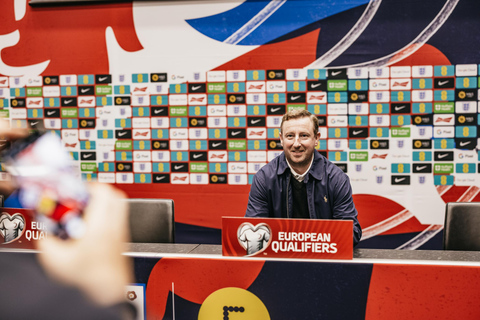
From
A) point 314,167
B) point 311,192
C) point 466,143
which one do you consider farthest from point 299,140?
point 466,143

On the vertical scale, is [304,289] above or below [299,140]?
below

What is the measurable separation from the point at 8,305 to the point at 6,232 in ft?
0.72

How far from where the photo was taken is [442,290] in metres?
1.03

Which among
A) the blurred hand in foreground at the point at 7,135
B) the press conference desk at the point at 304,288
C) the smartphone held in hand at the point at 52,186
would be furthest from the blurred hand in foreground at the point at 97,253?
the press conference desk at the point at 304,288

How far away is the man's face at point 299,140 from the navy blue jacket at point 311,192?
57 mm

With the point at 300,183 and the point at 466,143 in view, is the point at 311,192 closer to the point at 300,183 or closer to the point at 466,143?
the point at 300,183

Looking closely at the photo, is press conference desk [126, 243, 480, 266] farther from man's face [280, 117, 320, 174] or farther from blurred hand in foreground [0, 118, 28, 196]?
man's face [280, 117, 320, 174]

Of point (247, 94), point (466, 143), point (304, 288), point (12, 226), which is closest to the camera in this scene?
point (304, 288)

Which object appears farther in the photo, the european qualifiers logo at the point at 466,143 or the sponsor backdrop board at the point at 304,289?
the european qualifiers logo at the point at 466,143

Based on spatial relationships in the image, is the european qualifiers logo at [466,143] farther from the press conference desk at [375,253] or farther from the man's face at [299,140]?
the press conference desk at [375,253]

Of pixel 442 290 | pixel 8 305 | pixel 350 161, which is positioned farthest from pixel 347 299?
pixel 350 161

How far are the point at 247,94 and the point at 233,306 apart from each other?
2.11 metres

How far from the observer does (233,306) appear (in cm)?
112

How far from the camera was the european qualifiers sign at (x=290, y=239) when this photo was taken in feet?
3.65
